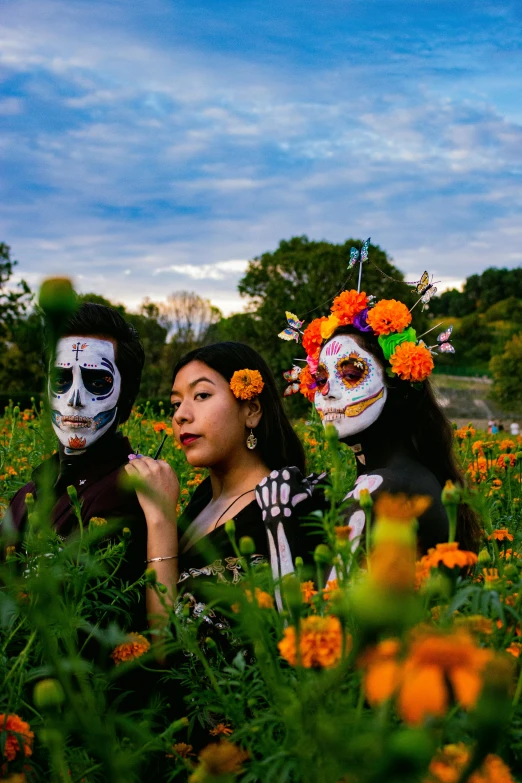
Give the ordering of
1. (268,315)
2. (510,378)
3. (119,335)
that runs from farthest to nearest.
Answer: (510,378), (268,315), (119,335)

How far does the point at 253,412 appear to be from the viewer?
Answer: 2.69 m

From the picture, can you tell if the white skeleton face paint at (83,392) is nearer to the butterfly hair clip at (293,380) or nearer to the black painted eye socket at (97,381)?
the black painted eye socket at (97,381)

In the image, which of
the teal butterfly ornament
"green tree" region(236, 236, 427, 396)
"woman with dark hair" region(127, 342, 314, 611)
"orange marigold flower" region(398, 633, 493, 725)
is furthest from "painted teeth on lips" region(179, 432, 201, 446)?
"green tree" region(236, 236, 427, 396)

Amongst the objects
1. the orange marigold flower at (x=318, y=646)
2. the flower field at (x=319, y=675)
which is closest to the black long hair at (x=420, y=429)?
the flower field at (x=319, y=675)

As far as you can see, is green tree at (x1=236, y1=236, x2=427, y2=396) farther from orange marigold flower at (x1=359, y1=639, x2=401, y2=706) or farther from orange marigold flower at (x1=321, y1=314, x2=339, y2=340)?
orange marigold flower at (x1=359, y1=639, x2=401, y2=706)

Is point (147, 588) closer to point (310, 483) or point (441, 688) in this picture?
point (310, 483)

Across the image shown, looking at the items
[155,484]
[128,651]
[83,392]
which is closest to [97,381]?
[83,392]

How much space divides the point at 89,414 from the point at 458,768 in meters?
1.92

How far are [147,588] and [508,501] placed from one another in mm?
1671

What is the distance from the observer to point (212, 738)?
2004 mm

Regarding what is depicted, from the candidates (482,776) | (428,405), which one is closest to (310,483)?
(428,405)

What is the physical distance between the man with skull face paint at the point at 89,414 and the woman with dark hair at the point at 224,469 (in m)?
0.19

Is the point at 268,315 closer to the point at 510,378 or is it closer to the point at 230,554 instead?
the point at 510,378

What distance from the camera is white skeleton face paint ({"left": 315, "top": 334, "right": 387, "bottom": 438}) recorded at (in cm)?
239
